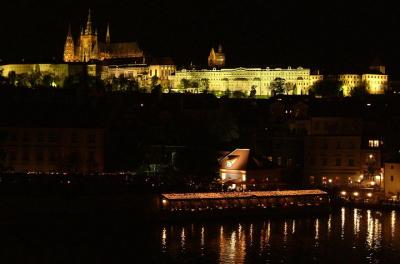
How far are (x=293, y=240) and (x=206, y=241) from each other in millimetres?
3049

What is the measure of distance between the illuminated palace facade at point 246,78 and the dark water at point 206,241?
246 ft

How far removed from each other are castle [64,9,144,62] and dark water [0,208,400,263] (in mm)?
97439

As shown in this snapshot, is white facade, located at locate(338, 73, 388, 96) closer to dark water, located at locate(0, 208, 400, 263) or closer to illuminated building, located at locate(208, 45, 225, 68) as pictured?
illuminated building, located at locate(208, 45, 225, 68)

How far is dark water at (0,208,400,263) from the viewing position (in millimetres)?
25062

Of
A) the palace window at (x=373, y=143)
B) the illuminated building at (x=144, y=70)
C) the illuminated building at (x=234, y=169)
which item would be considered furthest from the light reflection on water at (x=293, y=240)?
the illuminated building at (x=144, y=70)

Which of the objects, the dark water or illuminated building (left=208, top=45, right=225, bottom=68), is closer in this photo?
the dark water

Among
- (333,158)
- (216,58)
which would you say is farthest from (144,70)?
(333,158)

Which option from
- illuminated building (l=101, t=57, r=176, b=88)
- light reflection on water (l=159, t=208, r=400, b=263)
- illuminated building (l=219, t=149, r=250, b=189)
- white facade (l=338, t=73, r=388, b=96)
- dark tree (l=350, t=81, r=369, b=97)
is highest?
illuminated building (l=101, t=57, r=176, b=88)

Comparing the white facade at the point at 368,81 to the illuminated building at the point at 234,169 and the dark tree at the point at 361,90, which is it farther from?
the illuminated building at the point at 234,169

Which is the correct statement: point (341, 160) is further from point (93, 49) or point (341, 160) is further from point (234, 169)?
point (93, 49)

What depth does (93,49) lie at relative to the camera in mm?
127625

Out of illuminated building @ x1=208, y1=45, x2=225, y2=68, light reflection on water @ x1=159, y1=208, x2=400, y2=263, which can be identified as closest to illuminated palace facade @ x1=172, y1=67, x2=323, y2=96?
illuminated building @ x1=208, y1=45, x2=225, y2=68

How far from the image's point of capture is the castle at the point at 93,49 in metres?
127

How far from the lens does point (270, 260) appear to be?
24922 millimetres
